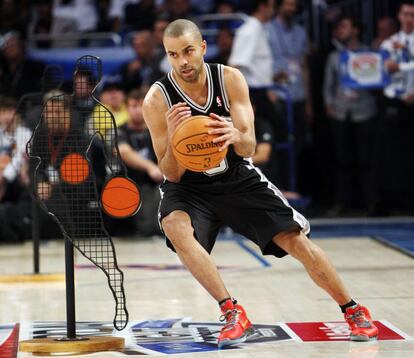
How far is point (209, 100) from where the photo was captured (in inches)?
234

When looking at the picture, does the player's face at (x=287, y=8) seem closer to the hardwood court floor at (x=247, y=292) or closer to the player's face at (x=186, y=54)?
the hardwood court floor at (x=247, y=292)

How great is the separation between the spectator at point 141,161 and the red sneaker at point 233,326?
629cm

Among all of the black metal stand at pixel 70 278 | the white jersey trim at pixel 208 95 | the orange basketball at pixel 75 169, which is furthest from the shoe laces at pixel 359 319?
the orange basketball at pixel 75 169

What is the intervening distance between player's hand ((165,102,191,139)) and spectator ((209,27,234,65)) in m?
7.23

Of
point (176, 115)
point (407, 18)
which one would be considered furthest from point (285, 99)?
point (176, 115)

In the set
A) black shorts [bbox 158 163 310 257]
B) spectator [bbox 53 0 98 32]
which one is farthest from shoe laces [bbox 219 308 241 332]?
spectator [bbox 53 0 98 32]

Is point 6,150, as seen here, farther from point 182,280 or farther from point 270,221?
point 270,221

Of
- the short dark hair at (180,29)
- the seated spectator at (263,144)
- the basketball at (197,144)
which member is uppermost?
the short dark hair at (180,29)

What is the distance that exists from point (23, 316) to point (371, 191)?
23.7 feet

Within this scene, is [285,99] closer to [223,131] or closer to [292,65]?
[292,65]

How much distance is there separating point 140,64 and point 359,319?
320 inches

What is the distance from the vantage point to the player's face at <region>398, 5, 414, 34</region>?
12.7m

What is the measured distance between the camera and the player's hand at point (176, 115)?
222 inches

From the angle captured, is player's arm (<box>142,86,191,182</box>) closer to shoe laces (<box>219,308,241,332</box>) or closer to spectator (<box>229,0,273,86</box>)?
shoe laces (<box>219,308,241,332</box>)
